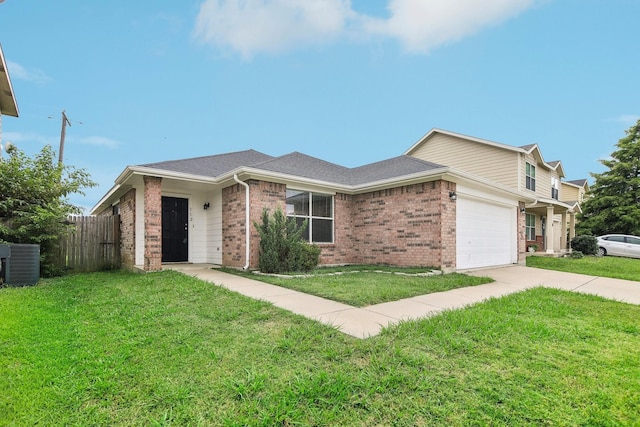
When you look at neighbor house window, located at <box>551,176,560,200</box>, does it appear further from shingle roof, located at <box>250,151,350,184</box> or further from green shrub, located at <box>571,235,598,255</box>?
shingle roof, located at <box>250,151,350,184</box>

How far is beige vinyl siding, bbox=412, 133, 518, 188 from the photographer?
1483cm

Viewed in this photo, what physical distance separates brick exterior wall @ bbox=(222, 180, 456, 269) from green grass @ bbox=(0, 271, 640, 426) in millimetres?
4295

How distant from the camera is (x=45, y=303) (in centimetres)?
497

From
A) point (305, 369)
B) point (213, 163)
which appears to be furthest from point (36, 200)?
point (305, 369)

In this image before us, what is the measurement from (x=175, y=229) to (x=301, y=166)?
465 cm

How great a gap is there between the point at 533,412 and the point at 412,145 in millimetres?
17856

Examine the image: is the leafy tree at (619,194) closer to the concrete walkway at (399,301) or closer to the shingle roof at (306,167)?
the concrete walkway at (399,301)

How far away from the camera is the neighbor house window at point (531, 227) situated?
19250mm

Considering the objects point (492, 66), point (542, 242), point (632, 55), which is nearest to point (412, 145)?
point (492, 66)

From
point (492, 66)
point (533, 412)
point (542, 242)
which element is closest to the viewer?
point (533, 412)

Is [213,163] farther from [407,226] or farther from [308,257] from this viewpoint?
[407,226]

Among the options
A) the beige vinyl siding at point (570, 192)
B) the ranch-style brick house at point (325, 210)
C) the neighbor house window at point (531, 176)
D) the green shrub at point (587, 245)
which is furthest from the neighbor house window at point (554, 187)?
the ranch-style brick house at point (325, 210)

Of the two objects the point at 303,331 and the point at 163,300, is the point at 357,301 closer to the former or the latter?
the point at 303,331

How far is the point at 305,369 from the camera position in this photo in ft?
8.39
